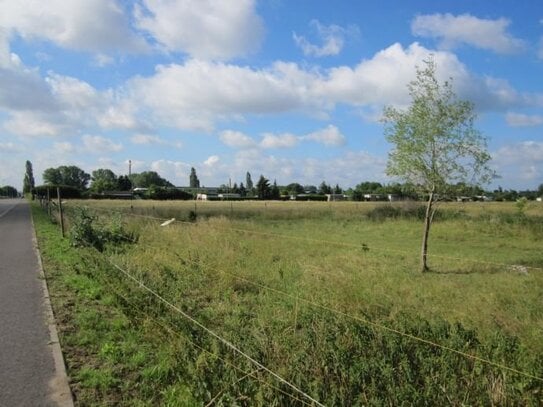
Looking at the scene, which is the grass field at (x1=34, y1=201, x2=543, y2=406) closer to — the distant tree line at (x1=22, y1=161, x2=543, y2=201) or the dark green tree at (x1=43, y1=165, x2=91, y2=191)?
the distant tree line at (x1=22, y1=161, x2=543, y2=201)

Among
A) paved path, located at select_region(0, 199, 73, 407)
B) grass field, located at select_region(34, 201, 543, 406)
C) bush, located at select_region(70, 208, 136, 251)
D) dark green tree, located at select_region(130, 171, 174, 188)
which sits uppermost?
dark green tree, located at select_region(130, 171, 174, 188)

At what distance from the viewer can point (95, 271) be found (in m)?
10.7

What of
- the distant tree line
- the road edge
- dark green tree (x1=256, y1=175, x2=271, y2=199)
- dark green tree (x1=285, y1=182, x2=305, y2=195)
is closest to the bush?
the road edge

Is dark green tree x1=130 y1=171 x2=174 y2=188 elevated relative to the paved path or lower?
elevated

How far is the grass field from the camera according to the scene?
4.26 meters

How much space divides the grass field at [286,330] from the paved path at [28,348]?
0.25 m

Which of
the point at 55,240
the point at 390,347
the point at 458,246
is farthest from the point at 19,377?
the point at 458,246

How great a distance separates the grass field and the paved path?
0.25 metres

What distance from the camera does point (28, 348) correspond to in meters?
6.25

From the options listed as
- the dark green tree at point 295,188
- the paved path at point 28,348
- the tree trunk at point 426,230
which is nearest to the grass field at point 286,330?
the paved path at point 28,348

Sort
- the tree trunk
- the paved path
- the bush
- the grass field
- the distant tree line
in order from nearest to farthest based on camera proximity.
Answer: the grass field < the paved path < the bush < the tree trunk < the distant tree line

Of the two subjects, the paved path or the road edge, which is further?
the paved path

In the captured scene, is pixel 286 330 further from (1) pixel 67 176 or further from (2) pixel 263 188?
(1) pixel 67 176

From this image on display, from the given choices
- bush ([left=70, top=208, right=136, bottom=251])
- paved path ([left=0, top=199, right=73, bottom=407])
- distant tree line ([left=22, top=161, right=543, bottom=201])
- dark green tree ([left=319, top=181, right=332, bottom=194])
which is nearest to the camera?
paved path ([left=0, top=199, right=73, bottom=407])
